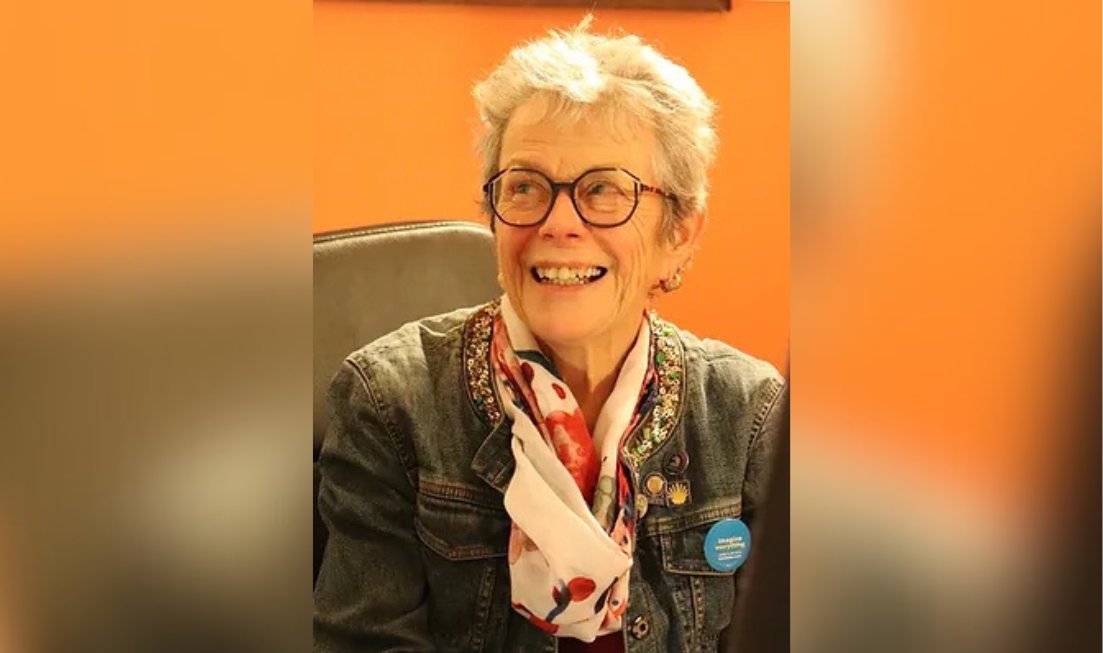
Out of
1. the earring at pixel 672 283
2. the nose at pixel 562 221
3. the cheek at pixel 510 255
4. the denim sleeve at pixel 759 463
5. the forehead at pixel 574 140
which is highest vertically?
the forehead at pixel 574 140

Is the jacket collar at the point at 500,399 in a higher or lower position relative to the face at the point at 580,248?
lower

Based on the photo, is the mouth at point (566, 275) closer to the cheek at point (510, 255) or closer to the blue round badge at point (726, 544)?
the cheek at point (510, 255)

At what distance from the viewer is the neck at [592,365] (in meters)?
0.58

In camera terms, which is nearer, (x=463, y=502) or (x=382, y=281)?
(x=463, y=502)

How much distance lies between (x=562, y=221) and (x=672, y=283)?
0.07 metres

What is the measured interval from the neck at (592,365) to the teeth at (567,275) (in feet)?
0.13

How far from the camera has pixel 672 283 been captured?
0.54 metres

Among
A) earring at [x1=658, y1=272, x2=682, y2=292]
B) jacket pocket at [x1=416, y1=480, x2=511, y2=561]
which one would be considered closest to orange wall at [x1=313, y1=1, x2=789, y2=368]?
earring at [x1=658, y1=272, x2=682, y2=292]

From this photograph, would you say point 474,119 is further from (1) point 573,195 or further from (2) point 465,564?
(2) point 465,564

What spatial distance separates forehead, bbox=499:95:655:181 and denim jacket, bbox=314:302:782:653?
98mm

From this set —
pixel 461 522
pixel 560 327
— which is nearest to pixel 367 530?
pixel 461 522

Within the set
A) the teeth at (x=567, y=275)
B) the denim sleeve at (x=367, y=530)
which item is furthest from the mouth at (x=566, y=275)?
the denim sleeve at (x=367, y=530)
